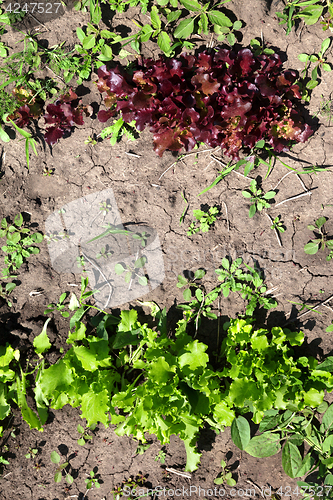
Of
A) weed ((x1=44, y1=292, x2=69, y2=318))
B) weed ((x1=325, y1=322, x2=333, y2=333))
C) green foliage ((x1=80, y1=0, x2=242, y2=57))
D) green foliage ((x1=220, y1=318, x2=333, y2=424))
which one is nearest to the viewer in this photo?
green foliage ((x1=220, y1=318, x2=333, y2=424))

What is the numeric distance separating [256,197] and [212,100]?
2.77 feet

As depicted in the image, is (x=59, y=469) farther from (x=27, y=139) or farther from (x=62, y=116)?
(x=62, y=116)

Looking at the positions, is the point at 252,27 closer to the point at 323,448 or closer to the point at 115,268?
the point at 115,268

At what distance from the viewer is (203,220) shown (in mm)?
2621

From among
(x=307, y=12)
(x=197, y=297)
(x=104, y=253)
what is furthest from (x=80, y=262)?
(x=307, y=12)

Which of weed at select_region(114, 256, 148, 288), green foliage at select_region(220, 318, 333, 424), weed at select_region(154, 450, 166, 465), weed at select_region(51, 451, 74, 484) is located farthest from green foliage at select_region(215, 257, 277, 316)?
weed at select_region(51, 451, 74, 484)

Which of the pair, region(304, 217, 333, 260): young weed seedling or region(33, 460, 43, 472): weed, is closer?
region(304, 217, 333, 260): young weed seedling

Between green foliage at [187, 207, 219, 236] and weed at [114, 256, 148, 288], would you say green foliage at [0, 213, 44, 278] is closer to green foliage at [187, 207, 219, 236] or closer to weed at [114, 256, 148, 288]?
weed at [114, 256, 148, 288]

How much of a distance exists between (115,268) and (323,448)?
2220 mm

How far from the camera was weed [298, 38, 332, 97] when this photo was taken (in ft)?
8.23

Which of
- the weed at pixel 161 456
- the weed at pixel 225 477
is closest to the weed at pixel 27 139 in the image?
the weed at pixel 161 456

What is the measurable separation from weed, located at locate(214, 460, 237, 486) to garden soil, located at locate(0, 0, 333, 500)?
0.04 m

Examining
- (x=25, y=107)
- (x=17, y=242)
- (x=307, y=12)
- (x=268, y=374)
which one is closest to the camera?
(x=268, y=374)

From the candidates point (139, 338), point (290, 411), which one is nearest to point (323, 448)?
point (290, 411)
